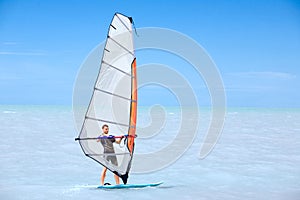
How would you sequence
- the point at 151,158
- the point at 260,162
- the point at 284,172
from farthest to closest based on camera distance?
the point at 151,158 < the point at 260,162 < the point at 284,172

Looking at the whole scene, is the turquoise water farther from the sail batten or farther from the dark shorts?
the sail batten

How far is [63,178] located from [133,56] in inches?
134

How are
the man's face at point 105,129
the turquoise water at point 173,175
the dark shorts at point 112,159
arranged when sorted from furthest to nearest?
1. the dark shorts at point 112,159
2. the man's face at point 105,129
3. the turquoise water at point 173,175

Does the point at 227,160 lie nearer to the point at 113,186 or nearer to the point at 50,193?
the point at 113,186

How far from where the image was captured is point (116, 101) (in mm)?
7172

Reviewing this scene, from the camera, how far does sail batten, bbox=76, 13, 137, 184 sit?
698cm

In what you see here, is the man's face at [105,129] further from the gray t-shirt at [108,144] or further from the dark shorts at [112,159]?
the dark shorts at [112,159]

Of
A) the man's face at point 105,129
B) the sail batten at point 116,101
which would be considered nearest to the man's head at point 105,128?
the man's face at point 105,129

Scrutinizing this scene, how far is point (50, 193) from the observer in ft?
22.1

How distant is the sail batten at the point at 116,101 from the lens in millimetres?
6980

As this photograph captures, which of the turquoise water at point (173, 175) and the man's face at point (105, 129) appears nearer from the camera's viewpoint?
the turquoise water at point (173, 175)

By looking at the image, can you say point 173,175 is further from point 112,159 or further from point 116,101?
point 116,101

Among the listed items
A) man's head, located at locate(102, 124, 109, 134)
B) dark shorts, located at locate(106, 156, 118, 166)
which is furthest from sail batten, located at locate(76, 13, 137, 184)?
man's head, located at locate(102, 124, 109, 134)

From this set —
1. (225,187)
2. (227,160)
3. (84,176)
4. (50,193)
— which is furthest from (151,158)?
(50,193)
